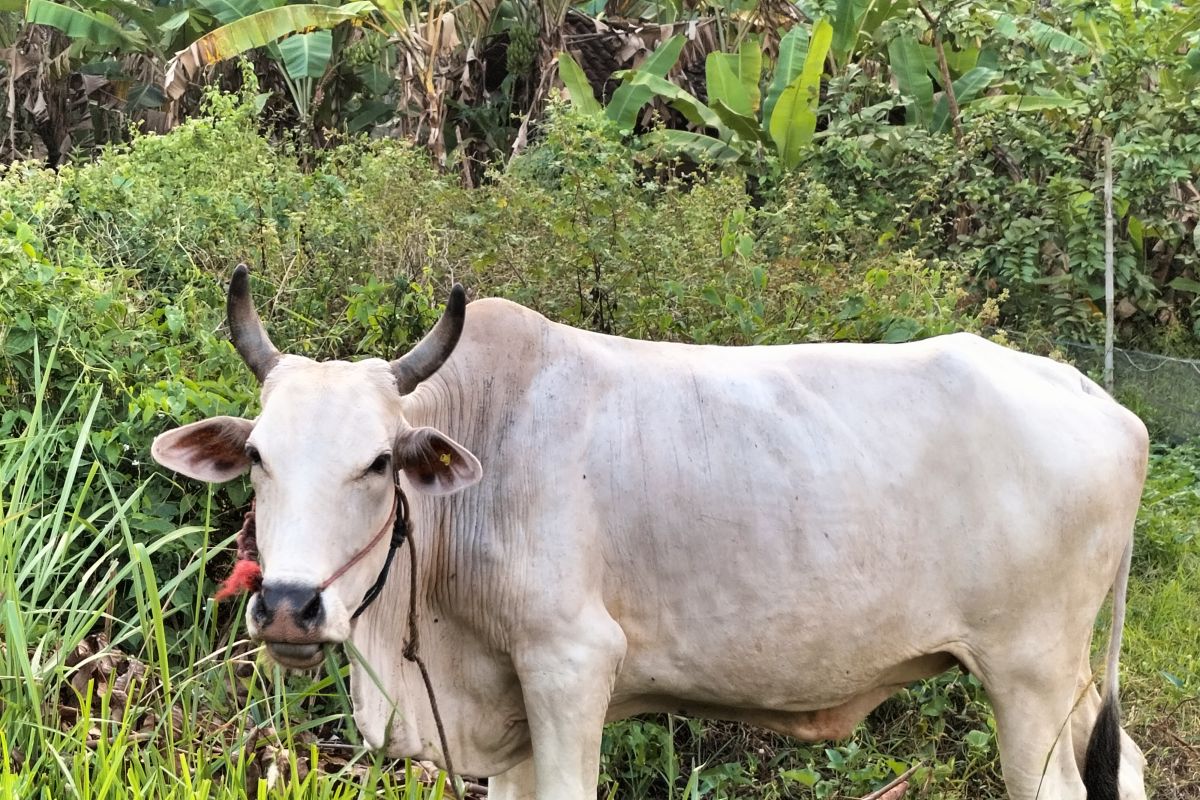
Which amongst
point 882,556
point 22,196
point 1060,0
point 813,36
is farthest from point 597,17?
point 882,556

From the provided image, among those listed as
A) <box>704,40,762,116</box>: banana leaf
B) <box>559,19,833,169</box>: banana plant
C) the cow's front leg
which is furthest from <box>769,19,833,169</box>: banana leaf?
the cow's front leg

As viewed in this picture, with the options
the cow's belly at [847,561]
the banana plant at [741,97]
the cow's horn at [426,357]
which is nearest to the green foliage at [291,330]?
the cow's belly at [847,561]

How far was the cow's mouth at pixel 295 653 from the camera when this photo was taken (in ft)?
8.33

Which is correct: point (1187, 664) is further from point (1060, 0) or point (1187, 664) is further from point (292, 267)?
point (1060, 0)

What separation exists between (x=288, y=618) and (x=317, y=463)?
1.01ft

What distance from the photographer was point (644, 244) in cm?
496

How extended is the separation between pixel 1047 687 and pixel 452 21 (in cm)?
766

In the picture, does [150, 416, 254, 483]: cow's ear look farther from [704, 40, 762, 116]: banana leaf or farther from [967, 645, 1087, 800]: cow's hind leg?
[704, 40, 762, 116]: banana leaf

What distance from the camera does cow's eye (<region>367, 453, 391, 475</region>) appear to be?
2675 millimetres

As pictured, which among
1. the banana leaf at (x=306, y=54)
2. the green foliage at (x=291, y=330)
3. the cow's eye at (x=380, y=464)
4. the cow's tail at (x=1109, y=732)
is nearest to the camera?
the cow's eye at (x=380, y=464)

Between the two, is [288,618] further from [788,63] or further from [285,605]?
[788,63]

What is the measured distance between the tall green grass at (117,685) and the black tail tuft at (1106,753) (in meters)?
1.85

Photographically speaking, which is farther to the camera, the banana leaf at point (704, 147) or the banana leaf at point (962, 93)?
the banana leaf at point (962, 93)

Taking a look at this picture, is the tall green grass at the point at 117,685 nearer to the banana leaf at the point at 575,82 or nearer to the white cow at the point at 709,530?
the white cow at the point at 709,530
